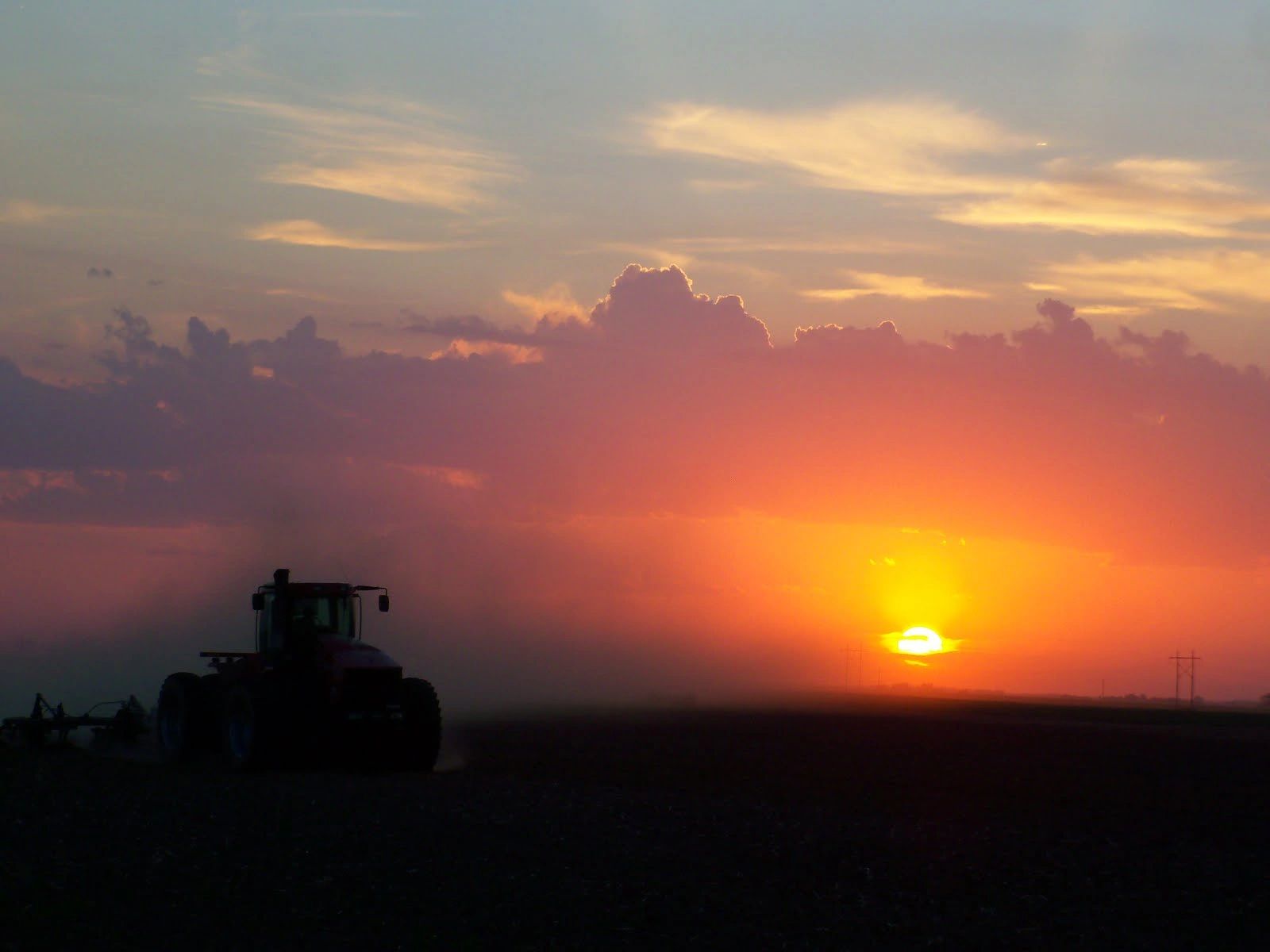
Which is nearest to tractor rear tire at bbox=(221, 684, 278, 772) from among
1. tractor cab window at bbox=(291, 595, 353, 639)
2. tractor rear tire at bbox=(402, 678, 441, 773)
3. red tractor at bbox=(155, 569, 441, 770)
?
red tractor at bbox=(155, 569, 441, 770)

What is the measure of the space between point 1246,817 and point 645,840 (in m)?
14.3

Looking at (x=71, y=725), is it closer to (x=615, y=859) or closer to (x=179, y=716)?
(x=179, y=716)

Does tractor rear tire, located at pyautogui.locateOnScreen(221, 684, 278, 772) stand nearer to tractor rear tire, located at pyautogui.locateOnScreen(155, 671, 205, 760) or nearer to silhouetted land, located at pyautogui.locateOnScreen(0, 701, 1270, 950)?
silhouetted land, located at pyautogui.locateOnScreen(0, 701, 1270, 950)

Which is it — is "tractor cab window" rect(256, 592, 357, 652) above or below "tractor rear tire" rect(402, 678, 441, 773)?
above

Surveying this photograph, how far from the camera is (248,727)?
32781 millimetres

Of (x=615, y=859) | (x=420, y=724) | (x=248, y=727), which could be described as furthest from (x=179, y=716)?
(x=615, y=859)

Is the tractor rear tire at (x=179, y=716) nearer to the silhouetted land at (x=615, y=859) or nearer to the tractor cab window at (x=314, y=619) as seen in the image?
the silhouetted land at (x=615, y=859)

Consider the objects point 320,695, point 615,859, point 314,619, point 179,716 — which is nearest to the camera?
point 615,859

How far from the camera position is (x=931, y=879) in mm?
20484

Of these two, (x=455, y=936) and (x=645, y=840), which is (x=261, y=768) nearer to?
(x=645, y=840)

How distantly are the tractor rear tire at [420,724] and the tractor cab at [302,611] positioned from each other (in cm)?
236

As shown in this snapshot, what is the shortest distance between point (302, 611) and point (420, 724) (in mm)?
4171

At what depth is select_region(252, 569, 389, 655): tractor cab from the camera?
1351 inches

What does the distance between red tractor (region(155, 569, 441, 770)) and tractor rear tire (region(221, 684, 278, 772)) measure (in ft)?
0.06
